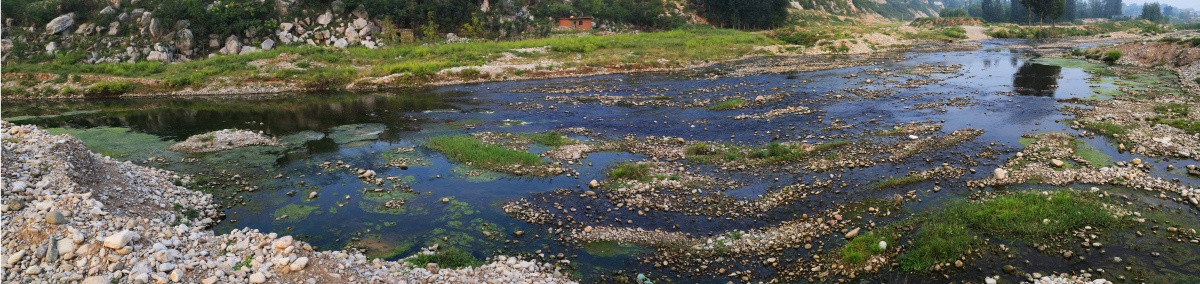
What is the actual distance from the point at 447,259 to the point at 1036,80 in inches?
1757

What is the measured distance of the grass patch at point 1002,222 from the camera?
13797 mm

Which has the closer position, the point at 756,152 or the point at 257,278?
the point at 257,278

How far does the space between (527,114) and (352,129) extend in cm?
960

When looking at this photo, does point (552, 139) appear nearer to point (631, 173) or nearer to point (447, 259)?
point (631, 173)

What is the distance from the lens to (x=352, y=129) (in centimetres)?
3206

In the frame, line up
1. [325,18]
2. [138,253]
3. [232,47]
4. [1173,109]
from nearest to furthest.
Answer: [138,253] < [1173,109] < [232,47] < [325,18]

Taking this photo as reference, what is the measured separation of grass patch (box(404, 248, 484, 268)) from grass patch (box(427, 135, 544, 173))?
7774mm

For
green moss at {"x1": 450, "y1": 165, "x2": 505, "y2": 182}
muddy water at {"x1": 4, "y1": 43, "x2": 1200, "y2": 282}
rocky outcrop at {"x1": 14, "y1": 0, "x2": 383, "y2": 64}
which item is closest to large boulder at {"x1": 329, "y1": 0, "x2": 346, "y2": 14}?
rocky outcrop at {"x1": 14, "y1": 0, "x2": 383, "y2": 64}

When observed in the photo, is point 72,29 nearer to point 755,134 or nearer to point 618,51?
point 618,51

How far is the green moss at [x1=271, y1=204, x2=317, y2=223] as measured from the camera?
18.0 metres

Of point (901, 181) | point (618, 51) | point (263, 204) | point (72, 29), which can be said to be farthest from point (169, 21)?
point (901, 181)

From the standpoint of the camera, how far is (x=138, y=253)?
11992mm

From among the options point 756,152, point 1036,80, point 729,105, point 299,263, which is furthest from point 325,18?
point 1036,80

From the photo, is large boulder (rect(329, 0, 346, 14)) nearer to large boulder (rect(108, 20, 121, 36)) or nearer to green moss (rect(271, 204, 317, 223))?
large boulder (rect(108, 20, 121, 36))
